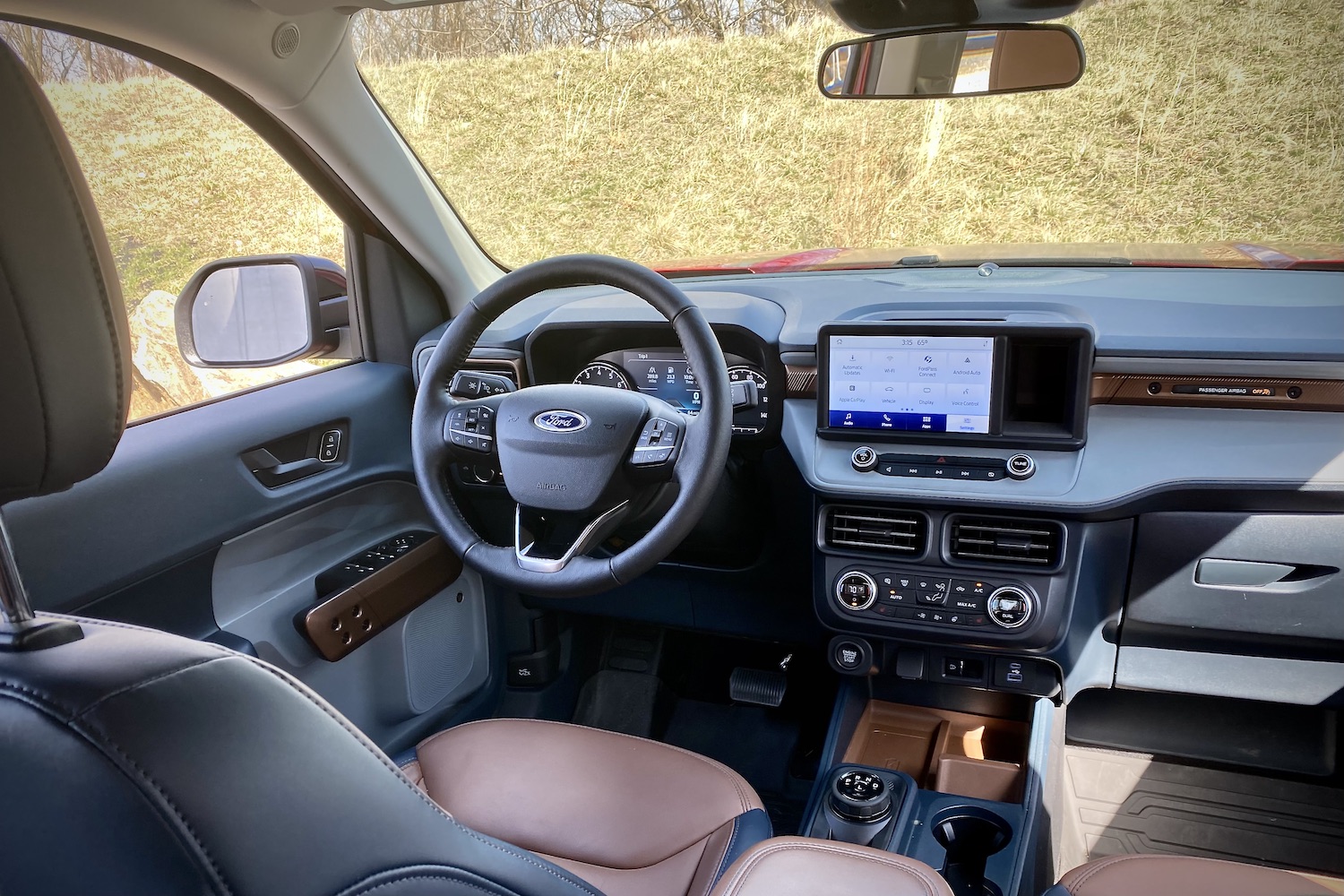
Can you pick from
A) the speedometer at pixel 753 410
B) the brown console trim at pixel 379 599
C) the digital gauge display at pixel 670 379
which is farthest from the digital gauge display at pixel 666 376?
the brown console trim at pixel 379 599

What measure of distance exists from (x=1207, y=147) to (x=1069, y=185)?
2.24 feet

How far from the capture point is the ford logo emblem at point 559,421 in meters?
1.70

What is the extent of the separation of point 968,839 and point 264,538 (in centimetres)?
163

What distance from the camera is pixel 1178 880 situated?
141cm

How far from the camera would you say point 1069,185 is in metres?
4.89

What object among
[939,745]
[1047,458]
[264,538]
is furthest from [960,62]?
[264,538]

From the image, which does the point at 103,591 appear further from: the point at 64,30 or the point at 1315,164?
the point at 1315,164

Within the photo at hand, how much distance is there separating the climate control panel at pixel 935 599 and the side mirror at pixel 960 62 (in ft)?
3.56

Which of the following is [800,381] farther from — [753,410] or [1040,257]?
[1040,257]

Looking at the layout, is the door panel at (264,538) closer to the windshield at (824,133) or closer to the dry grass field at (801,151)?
the dry grass field at (801,151)

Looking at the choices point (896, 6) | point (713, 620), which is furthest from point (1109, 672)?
point (896, 6)

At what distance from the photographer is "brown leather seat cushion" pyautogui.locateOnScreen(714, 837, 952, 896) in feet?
3.99

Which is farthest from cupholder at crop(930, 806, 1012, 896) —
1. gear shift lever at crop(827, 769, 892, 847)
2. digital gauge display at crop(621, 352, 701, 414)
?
digital gauge display at crop(621, 352, 701, 414)

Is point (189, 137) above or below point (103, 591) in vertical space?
above
